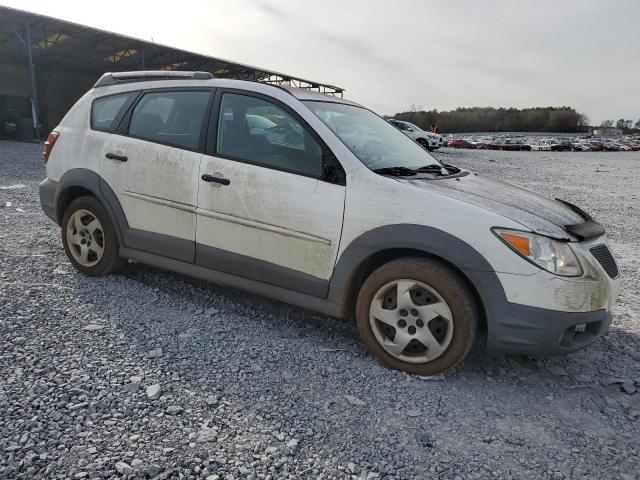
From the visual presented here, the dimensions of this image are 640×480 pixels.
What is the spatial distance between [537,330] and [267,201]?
1.86 meters

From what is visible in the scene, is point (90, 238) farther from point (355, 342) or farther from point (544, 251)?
point (544, 251)

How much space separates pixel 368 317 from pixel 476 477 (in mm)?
1161

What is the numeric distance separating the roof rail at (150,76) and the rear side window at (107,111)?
18 cm

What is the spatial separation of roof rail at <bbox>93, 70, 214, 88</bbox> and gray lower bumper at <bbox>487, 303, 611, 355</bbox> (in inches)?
113

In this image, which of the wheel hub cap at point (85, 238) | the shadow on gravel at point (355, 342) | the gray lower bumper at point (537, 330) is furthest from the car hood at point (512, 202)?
the wheel hub cap at point (85, 238)

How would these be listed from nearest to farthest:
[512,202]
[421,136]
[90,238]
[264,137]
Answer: [512,202] < [264,137] < [90,238] < [421,136]

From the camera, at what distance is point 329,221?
309cm

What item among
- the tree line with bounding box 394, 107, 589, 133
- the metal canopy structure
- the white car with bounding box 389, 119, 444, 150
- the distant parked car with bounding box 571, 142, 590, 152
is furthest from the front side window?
the tree line with bounding box 394, 107, 589, 133

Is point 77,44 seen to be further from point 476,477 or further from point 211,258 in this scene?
point 476,477

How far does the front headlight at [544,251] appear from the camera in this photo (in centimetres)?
266

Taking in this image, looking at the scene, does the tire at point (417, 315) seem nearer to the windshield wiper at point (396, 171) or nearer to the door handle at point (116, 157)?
the windshield wiper at point (396, 171)

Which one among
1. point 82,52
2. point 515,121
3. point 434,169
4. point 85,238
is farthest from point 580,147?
point 515,121

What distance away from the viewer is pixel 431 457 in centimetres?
227

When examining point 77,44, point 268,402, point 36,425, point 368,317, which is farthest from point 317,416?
point 77,44
